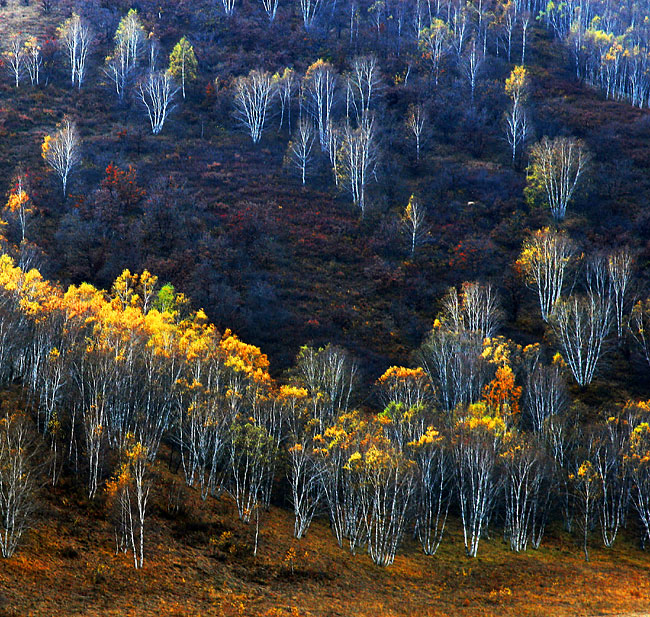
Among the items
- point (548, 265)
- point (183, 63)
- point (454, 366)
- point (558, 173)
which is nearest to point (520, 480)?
point (454, 366)

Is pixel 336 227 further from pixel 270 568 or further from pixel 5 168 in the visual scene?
pixel 270 568

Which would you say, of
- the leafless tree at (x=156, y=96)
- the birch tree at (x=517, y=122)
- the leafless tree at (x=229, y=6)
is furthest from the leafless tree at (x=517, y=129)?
the leafless tree at (x=229, y=6)

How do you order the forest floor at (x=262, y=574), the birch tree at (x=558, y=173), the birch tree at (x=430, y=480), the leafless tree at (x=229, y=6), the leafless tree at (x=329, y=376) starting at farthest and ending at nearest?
the leafless tree at (x=229, y=6) → the birch tree at (x=558, y=173) → the leafless tree at (x=329, y=376) → the birch tree at (x=430, y=480) → the forest floor at (x=262, y=574)

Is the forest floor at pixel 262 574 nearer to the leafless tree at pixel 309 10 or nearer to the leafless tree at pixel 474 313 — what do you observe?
the leafless tree at pixel 474 313

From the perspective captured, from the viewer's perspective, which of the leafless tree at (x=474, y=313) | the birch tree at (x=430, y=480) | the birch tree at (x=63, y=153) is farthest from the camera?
the birch tree at (x=63, y=153)

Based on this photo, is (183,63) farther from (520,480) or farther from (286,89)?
(520,480)

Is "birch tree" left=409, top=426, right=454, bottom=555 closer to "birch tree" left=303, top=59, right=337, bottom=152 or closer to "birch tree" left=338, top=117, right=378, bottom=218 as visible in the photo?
"birch tree" left=338, top=117, right=378, bottom=218

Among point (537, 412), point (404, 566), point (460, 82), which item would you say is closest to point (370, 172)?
point (460, 82)
